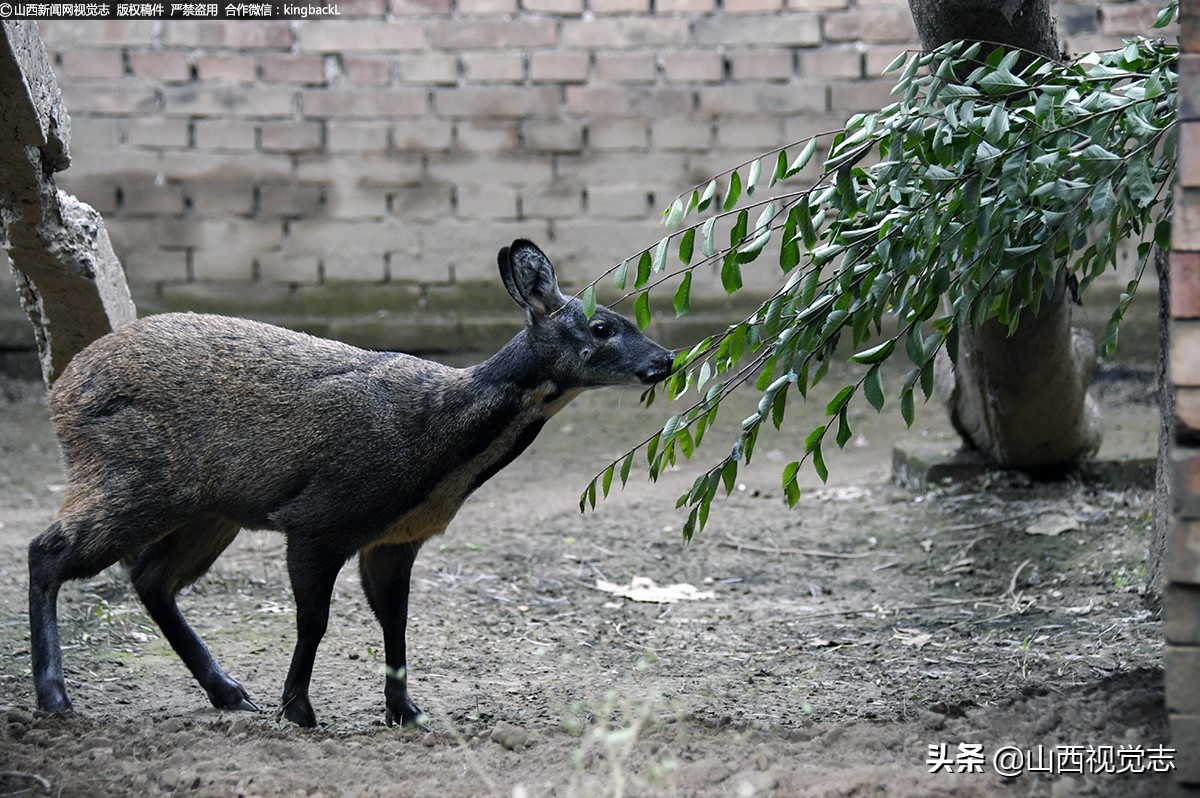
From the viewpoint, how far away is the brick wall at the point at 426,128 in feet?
31.2

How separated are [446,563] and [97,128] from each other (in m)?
5.42

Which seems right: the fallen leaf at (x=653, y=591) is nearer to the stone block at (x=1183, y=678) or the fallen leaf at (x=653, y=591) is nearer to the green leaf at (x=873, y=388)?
the green leaf at (x=873, y=388)

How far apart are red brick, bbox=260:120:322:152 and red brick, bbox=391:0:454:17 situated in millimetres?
1050

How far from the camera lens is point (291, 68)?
9594mm

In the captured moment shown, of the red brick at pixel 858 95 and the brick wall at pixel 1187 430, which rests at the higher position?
the red brick at pixel 858 95

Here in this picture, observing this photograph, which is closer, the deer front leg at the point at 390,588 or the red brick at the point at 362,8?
the deer front leg at the point at 390,588

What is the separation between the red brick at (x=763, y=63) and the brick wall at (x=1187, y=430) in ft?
23.8

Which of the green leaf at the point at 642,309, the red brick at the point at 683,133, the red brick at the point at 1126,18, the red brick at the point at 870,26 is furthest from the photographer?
the red brick at the point at 683,133

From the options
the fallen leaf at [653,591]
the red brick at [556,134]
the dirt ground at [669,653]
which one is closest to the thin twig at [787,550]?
the dirt ground at [669,653]

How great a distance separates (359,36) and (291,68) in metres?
0.57

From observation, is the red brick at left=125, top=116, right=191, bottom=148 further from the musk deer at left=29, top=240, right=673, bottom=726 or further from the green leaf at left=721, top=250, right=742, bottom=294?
the green leaf at left=721, top=250, right=742, bottom=294

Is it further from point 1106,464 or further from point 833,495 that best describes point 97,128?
point 1106,464

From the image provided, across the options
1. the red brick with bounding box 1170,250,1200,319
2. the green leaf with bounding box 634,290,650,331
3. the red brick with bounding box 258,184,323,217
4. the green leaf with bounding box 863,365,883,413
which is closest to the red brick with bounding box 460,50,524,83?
the red brick with bounding box 258,184,323,217

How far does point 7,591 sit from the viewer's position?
541 centimetres
